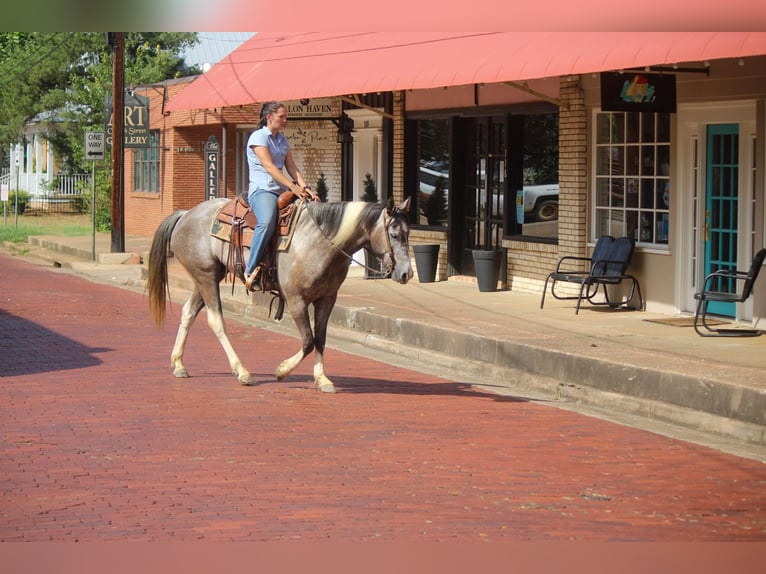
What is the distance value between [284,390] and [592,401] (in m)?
2.82

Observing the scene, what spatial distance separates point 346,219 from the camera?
11.6 meters

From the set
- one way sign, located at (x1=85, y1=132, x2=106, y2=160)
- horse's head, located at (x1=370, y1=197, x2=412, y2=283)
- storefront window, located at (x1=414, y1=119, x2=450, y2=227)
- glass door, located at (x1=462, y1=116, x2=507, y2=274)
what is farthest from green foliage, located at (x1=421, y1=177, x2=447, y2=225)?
one way sign, located at (x1=85, y1=132, x2=106, y2=160)

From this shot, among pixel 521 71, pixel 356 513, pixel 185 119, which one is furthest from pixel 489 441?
pixel 185 119

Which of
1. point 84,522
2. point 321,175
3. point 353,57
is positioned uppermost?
point 353,57

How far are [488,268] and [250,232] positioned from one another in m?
7.95

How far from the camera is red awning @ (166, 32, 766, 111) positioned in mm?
13578

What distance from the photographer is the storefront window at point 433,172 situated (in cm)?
2223

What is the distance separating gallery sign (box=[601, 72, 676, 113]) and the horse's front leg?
5.35 m

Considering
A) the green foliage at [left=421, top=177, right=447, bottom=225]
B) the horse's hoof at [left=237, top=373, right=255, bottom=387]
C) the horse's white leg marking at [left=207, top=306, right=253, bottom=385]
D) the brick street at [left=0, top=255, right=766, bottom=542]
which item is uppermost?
the green foliage at [left=421, top=177, right=447, bottom=225]

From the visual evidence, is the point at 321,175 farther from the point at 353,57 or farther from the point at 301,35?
the point at 353,57

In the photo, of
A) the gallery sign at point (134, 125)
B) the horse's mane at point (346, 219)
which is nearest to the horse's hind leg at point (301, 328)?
the horse's mane at point (346, 219)

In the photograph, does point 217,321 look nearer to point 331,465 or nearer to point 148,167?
point 331,465

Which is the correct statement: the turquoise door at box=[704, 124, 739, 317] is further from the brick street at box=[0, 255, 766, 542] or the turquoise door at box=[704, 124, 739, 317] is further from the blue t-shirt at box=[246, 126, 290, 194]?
the blue t-shirt at box=[246, 126, 290, 194]

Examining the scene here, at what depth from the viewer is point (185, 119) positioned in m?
35.1
